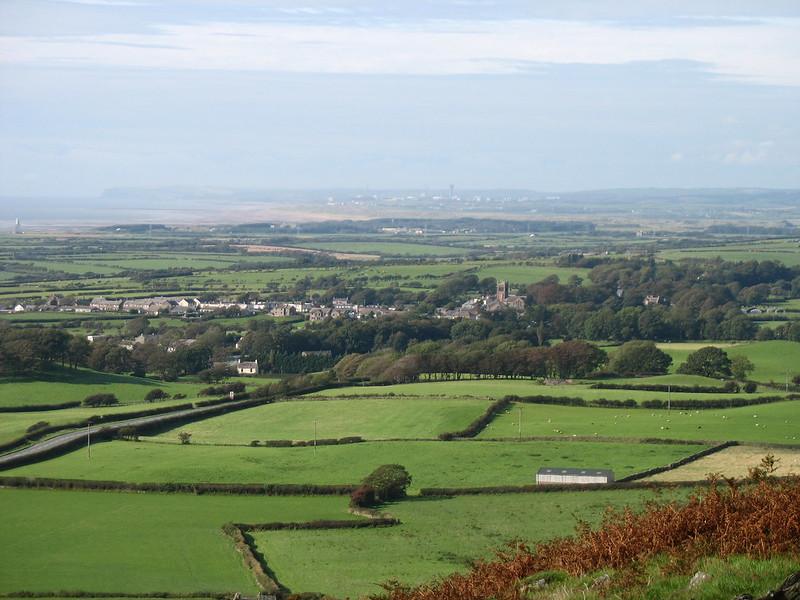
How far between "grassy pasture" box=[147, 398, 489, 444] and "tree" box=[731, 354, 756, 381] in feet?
57.0

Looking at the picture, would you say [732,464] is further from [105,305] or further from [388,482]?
[105,305]

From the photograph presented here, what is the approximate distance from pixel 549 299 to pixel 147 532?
75.8m

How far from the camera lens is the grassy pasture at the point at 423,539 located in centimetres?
2459

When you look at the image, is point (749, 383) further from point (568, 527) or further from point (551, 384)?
point (568, 527)

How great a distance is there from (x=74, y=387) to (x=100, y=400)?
3.96m

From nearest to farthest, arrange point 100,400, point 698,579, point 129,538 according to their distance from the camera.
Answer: point 698,579 < point 129,538 < point 100,400

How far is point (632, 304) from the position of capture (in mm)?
104812

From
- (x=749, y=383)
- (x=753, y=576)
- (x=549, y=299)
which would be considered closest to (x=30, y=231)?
(x=549, y=299)

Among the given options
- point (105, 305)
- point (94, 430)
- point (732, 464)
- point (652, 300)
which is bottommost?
point (652, 300)

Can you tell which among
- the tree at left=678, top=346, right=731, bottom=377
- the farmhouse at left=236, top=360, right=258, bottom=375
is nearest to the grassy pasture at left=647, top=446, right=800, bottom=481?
the tree at left=678, top=346, right=731, bottom=377

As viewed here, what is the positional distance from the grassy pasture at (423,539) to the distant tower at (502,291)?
72.7 m

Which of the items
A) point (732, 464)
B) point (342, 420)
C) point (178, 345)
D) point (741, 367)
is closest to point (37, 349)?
point (178, 345)

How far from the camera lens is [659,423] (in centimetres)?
4612

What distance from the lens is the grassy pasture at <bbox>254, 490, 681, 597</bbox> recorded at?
968 inches
